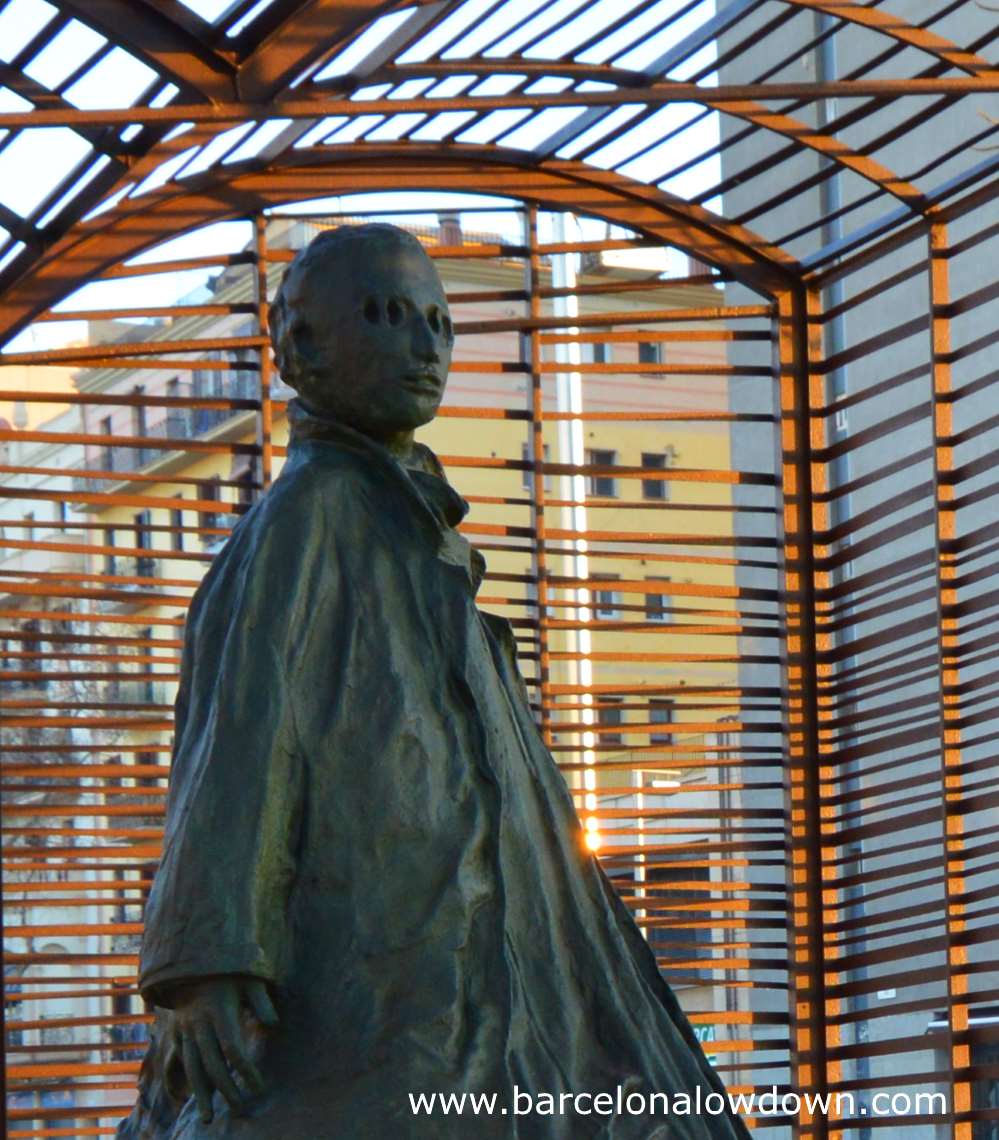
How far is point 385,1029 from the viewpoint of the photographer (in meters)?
5.28

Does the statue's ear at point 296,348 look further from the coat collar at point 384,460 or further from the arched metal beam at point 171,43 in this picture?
the arched metal beam at point 171,43

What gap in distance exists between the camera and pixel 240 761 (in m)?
5.33

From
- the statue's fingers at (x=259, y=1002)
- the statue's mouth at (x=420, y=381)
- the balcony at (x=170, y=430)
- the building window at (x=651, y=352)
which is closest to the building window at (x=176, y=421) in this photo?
the balcony at (x=170, y=430)

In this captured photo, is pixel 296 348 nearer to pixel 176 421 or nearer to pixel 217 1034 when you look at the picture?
pixel 217 1034

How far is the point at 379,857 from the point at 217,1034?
0.44m

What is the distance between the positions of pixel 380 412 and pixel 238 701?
689 mm

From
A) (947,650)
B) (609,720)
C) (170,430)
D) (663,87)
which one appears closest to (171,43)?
(663,87)

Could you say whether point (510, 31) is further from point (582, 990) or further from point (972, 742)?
point (582, 990)

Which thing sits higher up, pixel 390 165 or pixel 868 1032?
pixel 390 165

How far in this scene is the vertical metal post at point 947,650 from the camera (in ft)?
42.5

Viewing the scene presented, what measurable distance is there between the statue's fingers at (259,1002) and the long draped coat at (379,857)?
0.03 metres

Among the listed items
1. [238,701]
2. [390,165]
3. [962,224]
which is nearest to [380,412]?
[238,701]

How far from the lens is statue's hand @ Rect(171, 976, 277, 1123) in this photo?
513cm

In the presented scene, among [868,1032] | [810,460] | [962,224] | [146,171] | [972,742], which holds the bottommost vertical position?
[868,1032]
